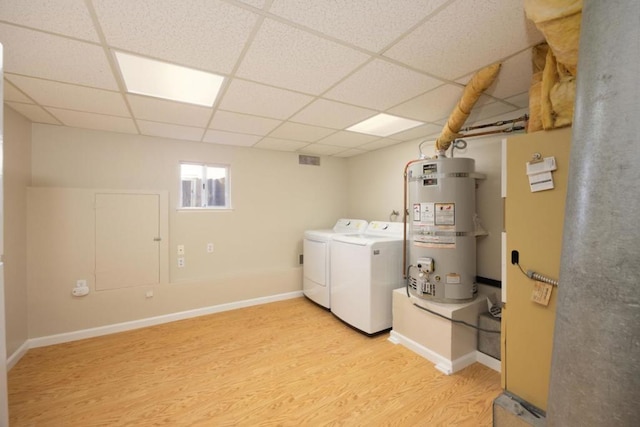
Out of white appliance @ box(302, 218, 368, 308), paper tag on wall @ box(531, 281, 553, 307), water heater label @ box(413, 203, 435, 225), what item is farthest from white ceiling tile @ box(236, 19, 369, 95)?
white appliance @ box(302, 218, 368, 308)

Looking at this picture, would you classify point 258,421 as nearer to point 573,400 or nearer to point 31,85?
point 573,400

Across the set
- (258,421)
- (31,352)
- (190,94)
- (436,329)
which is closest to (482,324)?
(436,329)

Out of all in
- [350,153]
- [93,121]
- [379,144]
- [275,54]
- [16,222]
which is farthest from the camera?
[350,153]

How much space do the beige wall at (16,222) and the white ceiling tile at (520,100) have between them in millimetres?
4377

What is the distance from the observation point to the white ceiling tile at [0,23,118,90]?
1390mm

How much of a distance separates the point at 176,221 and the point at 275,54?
267 cm

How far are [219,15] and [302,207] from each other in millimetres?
3185

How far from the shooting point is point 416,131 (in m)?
3.11

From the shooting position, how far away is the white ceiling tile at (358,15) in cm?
118

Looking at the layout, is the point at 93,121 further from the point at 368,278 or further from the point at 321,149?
the point at 368,278

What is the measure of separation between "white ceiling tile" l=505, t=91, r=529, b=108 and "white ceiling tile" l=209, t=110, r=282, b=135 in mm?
2130

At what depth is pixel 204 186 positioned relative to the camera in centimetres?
365

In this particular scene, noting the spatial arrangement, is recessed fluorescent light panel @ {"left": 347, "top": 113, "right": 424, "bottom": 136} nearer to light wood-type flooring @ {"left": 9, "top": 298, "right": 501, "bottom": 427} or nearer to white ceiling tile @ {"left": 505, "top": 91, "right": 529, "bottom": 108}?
white ceiling tile @ {"left": 505, "top": 91, "right": 529, "bottom": 108}

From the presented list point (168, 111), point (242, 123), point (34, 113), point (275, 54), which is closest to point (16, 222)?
point (34, 113)
